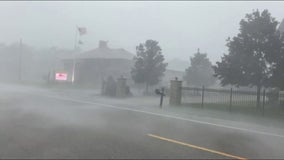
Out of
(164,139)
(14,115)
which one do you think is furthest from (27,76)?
(164,139)

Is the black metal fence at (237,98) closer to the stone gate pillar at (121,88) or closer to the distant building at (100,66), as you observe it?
the stone gate pillar at (121,88)

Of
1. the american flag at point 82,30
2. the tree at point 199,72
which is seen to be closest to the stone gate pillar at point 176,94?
the tree at point 199,72

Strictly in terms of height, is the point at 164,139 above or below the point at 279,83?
below

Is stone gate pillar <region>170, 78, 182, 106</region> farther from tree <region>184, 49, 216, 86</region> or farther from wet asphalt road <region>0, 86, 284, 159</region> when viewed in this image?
tree <region>184, 49, 216, 86</region>

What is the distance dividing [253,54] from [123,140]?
13859mm

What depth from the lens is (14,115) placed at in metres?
14.4

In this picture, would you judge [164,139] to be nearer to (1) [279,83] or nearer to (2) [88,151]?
(2) [88,151]

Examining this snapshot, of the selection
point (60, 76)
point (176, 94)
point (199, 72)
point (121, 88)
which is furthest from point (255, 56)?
point (60, 76)

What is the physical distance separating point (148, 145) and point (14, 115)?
721 cm

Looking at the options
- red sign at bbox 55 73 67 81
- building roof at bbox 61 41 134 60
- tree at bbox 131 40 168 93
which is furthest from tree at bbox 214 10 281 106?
building roof at bbox 61 41 134 60

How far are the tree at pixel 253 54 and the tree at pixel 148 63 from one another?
16.0 meters

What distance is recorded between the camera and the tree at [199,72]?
45000 mm

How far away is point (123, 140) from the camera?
959 cm

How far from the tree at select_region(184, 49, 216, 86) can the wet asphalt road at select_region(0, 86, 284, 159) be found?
31.8 meters
